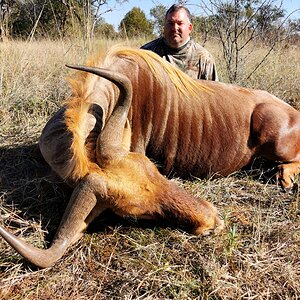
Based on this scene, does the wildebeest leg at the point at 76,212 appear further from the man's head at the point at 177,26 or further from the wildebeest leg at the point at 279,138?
the man's head at the point at 177,26

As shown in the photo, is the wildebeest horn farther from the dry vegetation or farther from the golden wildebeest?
the dry vegetation

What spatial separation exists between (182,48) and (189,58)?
0.14 metres

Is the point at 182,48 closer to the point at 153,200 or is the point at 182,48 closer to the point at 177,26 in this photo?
the point at 177,26

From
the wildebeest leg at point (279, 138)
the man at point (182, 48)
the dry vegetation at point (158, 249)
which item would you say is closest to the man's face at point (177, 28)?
the man at point (182, 48)

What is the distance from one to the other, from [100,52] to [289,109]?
1.75m

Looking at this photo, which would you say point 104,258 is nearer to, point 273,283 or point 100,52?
point 273,283

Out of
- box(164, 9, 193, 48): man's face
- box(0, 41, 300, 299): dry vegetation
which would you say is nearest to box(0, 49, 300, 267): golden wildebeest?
box(0, 41, 300, 299): dry vegetation

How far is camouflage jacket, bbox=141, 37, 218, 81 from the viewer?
4.88 m

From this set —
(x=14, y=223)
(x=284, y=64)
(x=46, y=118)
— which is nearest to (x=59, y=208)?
(x=14, y=223)

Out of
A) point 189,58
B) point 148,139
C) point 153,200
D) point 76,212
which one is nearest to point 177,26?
point 189,58

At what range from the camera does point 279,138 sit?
3.51m

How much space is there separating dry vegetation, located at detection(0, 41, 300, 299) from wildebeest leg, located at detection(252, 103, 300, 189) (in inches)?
6.3

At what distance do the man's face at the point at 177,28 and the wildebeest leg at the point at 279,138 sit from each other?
1.53m

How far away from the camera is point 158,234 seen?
8.96ft
